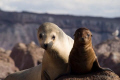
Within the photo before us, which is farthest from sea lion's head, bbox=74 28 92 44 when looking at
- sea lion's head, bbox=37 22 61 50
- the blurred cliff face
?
the blurred cliff face

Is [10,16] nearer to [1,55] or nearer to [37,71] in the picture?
[1,55]

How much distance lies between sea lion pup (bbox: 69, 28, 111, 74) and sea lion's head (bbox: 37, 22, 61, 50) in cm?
55

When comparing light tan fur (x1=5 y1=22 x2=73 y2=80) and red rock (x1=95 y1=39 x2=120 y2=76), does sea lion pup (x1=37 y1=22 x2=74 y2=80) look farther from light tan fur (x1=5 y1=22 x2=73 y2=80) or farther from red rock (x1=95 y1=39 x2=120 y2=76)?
red rock (x1=95 y1=39 x2=120 y2=76)

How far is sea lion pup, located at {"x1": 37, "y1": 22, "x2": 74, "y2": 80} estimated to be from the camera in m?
6.33

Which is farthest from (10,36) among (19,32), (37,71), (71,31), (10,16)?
(37,71)

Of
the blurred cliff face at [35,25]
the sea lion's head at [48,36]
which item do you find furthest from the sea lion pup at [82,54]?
the blurred cliff face at [35,25]

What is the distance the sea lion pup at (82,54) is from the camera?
Answer: 580 cm

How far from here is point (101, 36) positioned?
71.8 meters

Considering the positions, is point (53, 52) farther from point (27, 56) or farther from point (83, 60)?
point (27, 56)

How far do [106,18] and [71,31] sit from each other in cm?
1174

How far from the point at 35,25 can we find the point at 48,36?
67.2 metres

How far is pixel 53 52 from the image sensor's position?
6453mm

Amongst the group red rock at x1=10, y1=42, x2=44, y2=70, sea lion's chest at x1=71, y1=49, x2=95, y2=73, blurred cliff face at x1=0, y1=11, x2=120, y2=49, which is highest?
sea lion's chest at x1=71, y1=49, x2=95, y2=73

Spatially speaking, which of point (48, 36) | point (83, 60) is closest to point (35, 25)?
point (48, 36)
